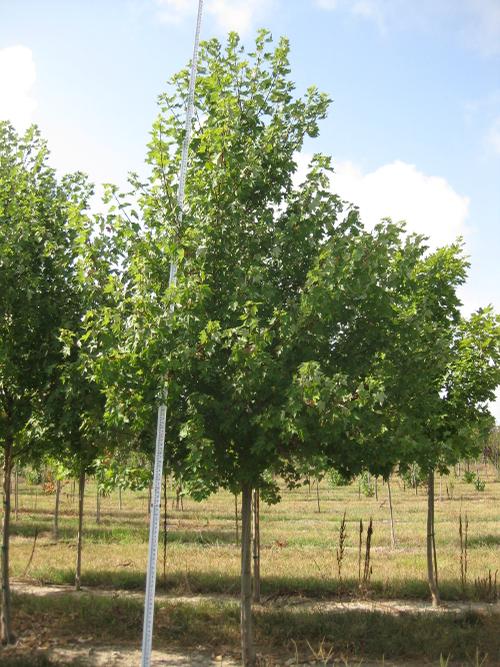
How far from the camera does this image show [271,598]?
13.5 metres

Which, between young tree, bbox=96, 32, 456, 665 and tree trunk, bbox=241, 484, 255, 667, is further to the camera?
tree trunk, bbox=241, 484, 255, 667

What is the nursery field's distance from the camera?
9484 millimetres

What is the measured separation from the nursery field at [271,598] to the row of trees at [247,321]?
2320 millimetres

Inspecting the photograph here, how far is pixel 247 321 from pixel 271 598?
8719 millimetres

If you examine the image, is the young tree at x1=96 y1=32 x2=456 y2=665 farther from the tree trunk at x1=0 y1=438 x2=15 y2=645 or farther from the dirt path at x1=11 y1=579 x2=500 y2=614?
the dirt path at x1=11 y1=579 x2=500 y2=614

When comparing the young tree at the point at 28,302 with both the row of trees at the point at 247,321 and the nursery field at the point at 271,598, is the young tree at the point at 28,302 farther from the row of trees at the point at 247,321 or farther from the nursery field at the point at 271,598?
the nursery field at the point at 271,598

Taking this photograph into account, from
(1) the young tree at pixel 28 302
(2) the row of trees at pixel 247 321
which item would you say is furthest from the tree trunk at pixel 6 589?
(2) the row of trees at pixel 247 321

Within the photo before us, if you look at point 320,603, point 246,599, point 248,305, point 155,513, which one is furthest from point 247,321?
point 320,603

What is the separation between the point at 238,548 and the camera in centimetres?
2092

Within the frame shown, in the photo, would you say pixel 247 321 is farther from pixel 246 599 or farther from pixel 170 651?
pixel 170 651

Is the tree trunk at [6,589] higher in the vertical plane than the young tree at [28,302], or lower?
lower

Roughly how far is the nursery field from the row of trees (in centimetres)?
232

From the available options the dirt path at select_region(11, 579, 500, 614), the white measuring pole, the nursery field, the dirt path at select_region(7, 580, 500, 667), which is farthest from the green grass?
the white measuring pole

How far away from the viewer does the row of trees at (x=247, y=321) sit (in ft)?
22.8
